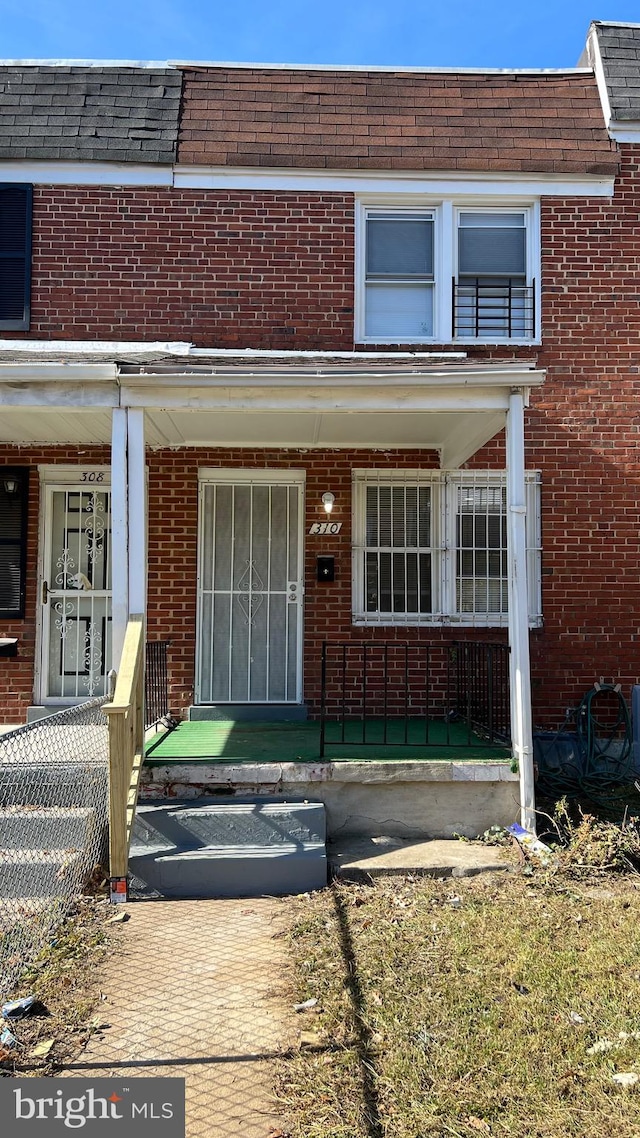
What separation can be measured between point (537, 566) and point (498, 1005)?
5.07 meters

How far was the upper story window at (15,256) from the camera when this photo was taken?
325 inches

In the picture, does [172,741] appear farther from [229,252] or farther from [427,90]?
[427,90]

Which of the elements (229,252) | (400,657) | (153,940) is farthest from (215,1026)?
(229,252)

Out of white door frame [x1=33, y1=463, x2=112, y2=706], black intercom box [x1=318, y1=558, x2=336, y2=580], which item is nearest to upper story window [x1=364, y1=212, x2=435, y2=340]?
black intercom box [x1=318, y1=558, x2=336, y2=580]

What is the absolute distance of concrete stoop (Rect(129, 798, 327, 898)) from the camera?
207 inches

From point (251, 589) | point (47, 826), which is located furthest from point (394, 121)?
point (47, 826)

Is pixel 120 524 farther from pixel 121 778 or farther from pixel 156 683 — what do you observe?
pixel 156 683

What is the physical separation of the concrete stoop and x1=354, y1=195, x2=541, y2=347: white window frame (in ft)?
15.9

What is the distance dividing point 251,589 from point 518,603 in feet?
9.79

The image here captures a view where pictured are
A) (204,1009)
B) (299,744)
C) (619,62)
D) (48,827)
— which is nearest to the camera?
(204,1009)

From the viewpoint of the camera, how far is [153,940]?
4.54 metres

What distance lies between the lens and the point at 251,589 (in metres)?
8.19

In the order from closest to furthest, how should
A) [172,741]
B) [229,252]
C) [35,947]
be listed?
1. [35,947]
2. [172,741]
3. [229,252]

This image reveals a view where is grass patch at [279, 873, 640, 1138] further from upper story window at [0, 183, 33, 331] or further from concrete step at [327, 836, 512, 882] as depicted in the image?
upper story window at [0, 183, 33, 331]
